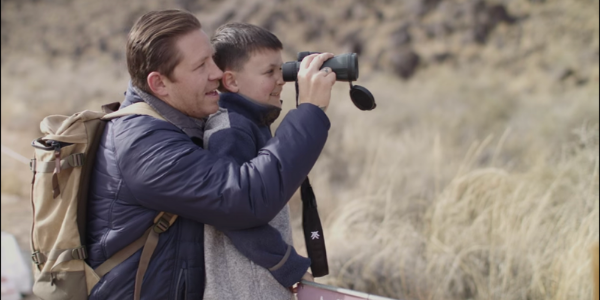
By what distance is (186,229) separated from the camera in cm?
172

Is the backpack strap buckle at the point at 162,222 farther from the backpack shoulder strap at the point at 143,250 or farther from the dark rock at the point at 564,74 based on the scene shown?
the dark rock at the point at 564,74

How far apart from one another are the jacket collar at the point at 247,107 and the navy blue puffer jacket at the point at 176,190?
203 millimetres

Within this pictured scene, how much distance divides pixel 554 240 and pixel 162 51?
327cm

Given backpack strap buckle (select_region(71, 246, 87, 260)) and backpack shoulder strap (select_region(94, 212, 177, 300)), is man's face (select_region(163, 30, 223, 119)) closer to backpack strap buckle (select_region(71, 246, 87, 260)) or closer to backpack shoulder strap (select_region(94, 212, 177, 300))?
backpack shoulder strap (select_region(94, 212, 177, 300))

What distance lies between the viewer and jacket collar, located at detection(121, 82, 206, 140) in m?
1.76

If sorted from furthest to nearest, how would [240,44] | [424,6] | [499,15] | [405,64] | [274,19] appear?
[274,19] < [424,6] < [499,15] < [405,64] < [240,44]

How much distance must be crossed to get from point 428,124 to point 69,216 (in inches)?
386

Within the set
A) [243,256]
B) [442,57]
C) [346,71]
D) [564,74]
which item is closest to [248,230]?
[243,256]

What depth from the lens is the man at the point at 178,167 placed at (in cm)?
156

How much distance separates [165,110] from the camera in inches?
69.6

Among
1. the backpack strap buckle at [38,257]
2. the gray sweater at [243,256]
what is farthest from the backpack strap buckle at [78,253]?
the gray sweater at [243,256]

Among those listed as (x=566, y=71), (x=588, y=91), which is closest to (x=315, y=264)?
(x=588, y=91)

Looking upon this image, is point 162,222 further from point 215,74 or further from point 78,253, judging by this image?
point 215,74

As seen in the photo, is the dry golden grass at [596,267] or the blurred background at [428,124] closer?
the dry golden grass at [596,267]
